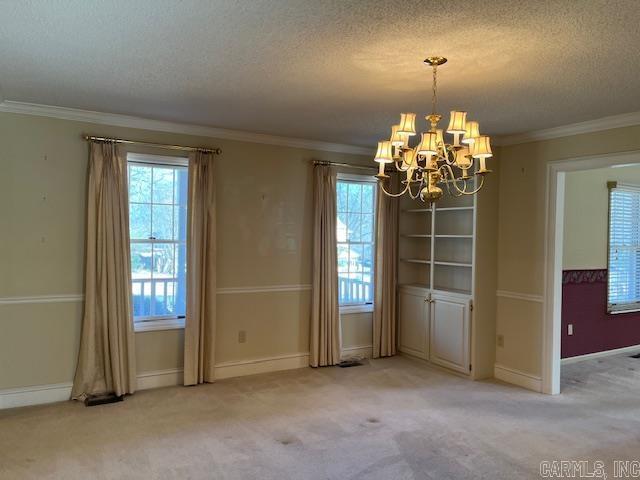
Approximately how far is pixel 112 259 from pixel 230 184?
1.34 m

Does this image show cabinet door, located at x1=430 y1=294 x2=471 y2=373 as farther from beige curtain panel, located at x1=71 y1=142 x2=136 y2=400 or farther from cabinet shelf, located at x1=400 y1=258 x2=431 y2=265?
beige curtain panel, located at x1=71 y1=142 x2=136 y2=400

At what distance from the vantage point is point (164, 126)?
444 cm

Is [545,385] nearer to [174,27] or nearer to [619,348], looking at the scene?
[619,348]

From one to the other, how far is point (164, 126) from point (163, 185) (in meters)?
0.56

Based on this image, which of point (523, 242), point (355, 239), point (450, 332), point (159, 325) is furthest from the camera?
point (355, 239)

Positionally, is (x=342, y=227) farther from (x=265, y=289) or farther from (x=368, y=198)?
(x=265, y=289)

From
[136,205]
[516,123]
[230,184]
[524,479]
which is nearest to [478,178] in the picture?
[516,123]

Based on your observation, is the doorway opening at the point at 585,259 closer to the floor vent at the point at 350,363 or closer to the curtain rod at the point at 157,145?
the floor vent at the point at 350,363

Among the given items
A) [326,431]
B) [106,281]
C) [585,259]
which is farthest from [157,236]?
[585,259]

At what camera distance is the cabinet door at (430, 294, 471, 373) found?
496 cm

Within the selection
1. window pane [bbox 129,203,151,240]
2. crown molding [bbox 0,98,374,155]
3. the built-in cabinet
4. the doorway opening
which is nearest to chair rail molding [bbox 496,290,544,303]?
the built-in cabinet

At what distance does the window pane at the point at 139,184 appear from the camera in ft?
14.5

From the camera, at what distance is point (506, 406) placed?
4.11 meters

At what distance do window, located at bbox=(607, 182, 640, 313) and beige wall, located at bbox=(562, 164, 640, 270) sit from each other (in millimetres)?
123
